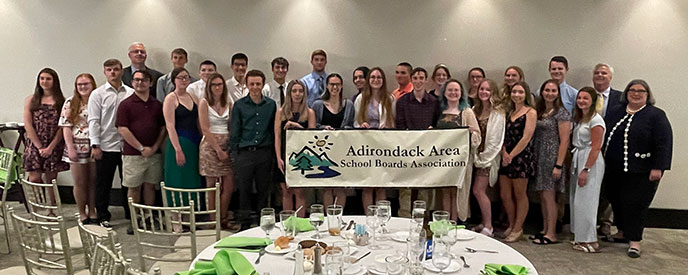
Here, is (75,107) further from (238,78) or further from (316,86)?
(316,86)

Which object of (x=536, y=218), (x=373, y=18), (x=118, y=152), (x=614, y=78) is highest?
(x=373, y=18)

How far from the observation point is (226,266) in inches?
77.4

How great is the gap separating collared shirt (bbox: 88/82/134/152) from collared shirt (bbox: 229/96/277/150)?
117 centimetres

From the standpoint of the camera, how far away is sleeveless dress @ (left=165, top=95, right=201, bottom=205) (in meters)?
4.62

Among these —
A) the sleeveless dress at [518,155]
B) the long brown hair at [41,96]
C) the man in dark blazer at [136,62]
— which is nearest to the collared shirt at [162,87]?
the man in dark blazer at [136,62]

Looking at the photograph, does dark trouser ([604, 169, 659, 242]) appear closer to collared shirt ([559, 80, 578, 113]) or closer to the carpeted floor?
the carpeted floor

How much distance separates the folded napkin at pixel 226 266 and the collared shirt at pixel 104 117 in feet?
10.4

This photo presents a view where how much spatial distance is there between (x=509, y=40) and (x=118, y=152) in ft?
13.3

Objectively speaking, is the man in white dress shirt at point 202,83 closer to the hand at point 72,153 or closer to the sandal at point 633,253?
the hand at point 72,153

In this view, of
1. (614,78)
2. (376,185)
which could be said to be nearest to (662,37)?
(614,78)

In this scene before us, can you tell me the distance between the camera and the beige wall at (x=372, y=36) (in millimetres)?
5121

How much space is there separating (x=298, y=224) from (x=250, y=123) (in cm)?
204

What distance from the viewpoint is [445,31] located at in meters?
5.47

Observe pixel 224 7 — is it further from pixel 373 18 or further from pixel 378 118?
pixel 378 118
